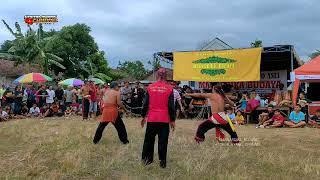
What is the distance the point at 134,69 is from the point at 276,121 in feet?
152

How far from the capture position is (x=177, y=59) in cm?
2058

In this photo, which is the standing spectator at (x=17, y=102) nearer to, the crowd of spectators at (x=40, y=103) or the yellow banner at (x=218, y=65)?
the crowd of spectators at (x=40, y=103)

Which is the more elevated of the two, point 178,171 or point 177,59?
point 177,59

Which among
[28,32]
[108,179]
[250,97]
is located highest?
[28,32]

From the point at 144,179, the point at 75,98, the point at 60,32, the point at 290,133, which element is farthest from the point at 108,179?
the point at 60,32

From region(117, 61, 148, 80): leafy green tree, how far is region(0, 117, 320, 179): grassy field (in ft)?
150

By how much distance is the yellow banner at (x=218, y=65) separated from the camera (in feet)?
62.8

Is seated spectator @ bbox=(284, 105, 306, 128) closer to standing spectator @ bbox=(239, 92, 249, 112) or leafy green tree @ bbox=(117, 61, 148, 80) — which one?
standing spectator @ bbox=(239, 92, 249, 112)

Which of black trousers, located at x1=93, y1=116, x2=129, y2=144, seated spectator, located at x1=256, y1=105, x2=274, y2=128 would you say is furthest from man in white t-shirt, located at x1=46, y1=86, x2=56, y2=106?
black trousers, located at x1=93, y1=116, x2=129, y2=144

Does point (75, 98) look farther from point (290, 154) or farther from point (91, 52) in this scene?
point (91, 52)

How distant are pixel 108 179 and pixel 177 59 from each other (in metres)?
13.4

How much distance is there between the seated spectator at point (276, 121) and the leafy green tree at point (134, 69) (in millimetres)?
41228

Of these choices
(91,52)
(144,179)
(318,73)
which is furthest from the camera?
(91,52)

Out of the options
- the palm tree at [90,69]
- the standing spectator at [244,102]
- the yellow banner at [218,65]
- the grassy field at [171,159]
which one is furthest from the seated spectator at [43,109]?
the palm tree at [90,69]
